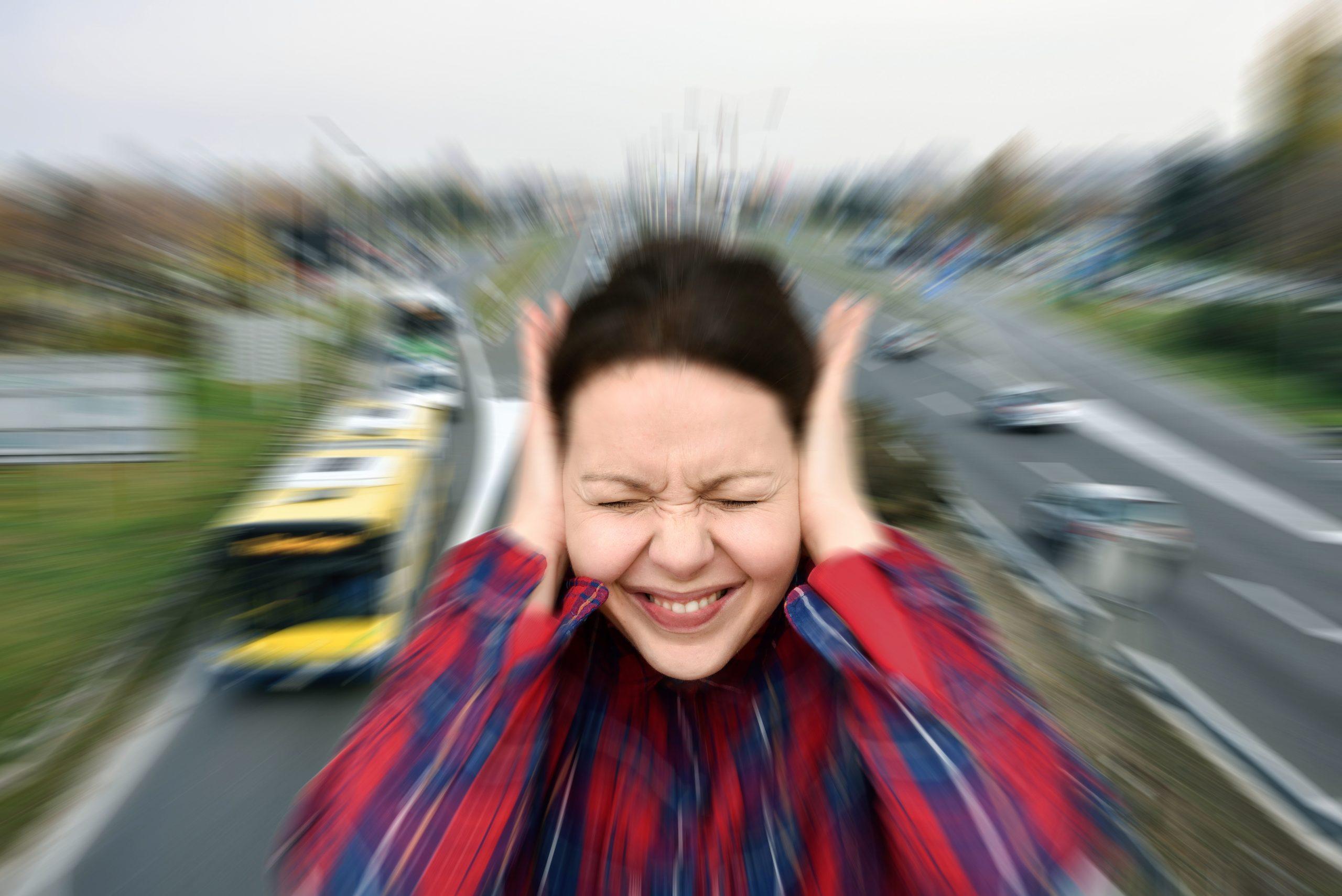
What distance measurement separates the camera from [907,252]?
7.08 feet

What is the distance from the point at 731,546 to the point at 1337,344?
4332mm

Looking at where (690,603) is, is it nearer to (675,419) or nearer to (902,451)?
(675,419)

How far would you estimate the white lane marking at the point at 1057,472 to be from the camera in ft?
17.3

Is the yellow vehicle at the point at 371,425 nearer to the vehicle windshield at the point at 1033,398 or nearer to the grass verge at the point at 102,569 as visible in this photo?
the grass verge at the point at 102,569

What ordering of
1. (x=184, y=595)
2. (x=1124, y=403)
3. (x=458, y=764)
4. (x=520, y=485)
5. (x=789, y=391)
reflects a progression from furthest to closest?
(x=1124, y=403) < (x=184, y=595) < (x=520, y=485) < (x=789, y=391) < (x=458, y=764)

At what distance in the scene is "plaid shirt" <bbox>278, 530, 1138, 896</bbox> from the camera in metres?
0.62

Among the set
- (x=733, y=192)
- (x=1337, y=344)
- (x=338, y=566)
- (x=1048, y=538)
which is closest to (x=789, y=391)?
(x=733, y=192)

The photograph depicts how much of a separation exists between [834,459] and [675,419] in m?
0.23

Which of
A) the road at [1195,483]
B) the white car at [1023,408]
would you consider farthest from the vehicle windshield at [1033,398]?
the road at [1195,483]

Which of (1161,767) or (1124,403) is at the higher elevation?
(1124,403)

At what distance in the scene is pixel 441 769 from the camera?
66 centimetres

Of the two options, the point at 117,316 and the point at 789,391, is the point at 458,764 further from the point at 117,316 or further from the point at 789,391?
the point at 117,316

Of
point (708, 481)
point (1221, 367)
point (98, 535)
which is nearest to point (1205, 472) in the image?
point (1221, 367)

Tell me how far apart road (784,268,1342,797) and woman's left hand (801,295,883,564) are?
2.19m
